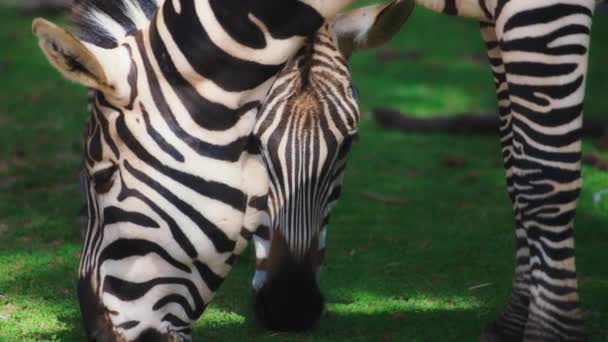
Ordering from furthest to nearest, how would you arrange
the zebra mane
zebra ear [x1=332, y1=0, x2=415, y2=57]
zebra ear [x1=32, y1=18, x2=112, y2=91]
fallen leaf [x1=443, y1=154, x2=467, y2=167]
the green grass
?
fallen leaf [x1=443, y1=154, x2=467, y2=167] < the green grass < zebra ear [x1=332, y1=0, x2=415, y2=57] < the zebra mane < zebra ear [x1=32, y1=18, x2=112, y2=91]

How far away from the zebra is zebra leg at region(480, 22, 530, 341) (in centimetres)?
39

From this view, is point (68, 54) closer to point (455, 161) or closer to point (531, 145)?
point (531, 145)

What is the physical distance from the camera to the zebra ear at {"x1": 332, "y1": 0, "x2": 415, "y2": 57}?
4262 mm

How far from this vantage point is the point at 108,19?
3607mm

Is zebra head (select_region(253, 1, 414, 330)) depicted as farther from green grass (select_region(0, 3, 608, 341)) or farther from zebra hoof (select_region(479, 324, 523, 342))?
zebra hoof (select_region(479, 324, 523, 342))

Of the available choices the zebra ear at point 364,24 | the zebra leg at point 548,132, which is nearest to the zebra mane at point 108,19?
the zebra ear at point 364,24

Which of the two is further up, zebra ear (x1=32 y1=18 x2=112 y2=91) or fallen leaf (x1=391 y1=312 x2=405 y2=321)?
zebra ear (x1=32 y1=18 x2=112 y2=91)

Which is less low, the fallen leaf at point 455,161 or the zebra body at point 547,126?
the zebra body at point 547,126

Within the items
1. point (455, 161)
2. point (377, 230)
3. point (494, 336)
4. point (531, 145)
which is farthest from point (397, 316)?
point (455, 161)

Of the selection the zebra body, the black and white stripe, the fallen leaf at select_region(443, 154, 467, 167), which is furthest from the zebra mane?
the fallen leaf at select_region(443, 154, 467, 167)

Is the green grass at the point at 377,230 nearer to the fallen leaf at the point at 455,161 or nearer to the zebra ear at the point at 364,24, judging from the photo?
the fallen leaf at the point at 455,161

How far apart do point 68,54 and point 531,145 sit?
179cm

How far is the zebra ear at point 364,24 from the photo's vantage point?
426 centimetres

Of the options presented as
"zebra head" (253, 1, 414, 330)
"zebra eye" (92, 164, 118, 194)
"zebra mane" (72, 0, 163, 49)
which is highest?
"zebra mane" (72, 0, 163, 49)
